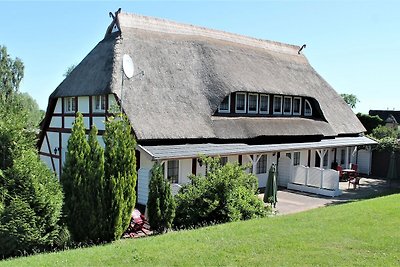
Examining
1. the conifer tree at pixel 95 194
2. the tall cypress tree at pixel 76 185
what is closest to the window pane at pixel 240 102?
the conifer tree at pixel 95 194

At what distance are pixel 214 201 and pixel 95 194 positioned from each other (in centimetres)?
366

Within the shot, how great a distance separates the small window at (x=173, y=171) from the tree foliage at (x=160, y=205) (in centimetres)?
511

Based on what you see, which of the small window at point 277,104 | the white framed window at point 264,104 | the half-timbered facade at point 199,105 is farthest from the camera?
the small window at point 277,104

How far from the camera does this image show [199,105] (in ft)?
59.4

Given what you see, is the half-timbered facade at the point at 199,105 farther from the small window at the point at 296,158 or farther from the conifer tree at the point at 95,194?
the conifer tree at the point at 95,194

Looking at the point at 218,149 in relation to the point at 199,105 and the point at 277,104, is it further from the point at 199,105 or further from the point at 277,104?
the point at 277,104

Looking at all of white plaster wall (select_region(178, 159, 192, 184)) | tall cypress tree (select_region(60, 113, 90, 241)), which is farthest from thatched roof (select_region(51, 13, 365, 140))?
tall cypress tree (select_region(60, 113, 90, 241))

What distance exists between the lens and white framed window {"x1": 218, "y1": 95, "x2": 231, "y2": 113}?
1940 cm

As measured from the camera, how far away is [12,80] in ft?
165

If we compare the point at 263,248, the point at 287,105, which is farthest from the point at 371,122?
the point at 263,248

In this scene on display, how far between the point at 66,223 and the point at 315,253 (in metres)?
5.99

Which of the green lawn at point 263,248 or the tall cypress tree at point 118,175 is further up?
the tall cypress tree at point 118,175

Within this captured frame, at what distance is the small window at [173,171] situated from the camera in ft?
54.9

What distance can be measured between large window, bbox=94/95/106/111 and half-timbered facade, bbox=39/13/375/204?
56 millimetres
